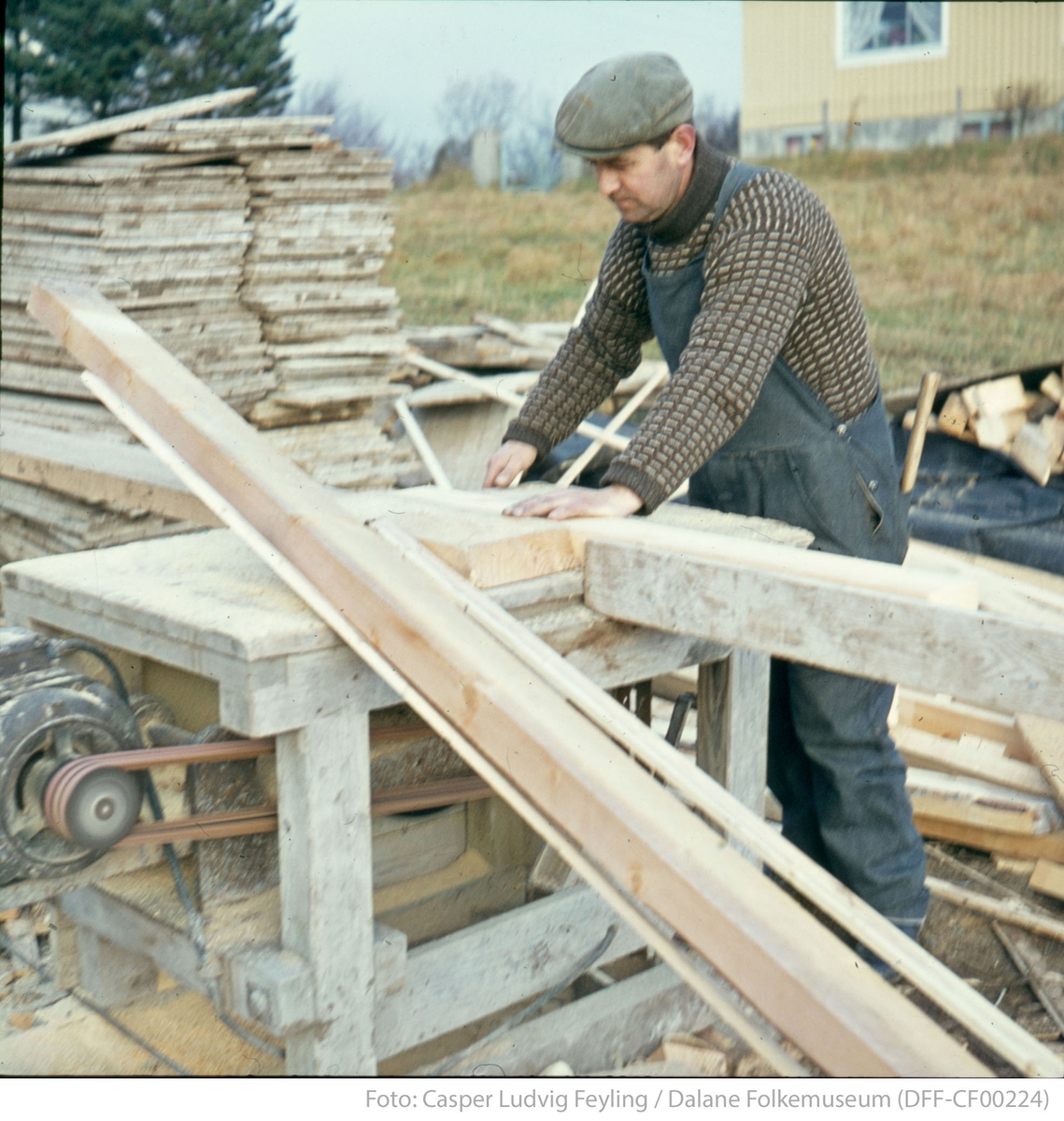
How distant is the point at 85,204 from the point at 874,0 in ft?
21.5

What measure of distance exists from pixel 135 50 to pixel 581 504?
420 cm

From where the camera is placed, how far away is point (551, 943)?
236cm

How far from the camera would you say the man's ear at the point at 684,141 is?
2455 mm

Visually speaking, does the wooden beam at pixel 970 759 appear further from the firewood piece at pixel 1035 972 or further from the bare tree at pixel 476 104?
the bare tree at pixel 476 104

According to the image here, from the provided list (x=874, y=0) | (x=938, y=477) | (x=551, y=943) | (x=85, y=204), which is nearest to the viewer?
(x=551, y=943)

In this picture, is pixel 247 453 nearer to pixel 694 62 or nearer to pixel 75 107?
pixel 75 107

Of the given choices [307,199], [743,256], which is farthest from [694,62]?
[743,256]

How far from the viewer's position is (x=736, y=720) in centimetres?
255

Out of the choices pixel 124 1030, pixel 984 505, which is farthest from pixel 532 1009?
pixel 984 505

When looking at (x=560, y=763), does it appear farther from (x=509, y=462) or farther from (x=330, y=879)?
(x=509, y=462)

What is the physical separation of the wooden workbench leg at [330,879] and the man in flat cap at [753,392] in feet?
1.96

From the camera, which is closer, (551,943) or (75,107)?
(551,943)
